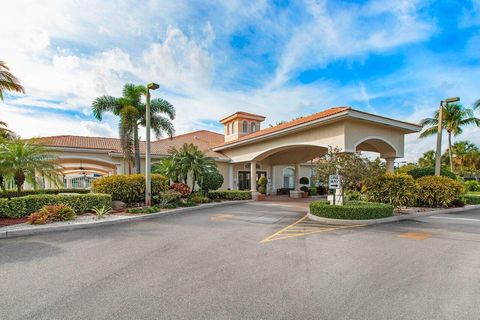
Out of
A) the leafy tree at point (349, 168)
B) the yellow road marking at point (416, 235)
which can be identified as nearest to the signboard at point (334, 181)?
the leafy tree at point (349, 168)

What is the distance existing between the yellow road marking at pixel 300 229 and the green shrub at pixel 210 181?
8714 mm

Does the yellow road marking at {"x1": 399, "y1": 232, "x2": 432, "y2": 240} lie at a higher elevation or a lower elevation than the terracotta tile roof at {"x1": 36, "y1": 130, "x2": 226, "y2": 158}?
lower

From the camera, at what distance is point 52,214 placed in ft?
31.5

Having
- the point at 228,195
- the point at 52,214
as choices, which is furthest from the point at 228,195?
the point at 52,214

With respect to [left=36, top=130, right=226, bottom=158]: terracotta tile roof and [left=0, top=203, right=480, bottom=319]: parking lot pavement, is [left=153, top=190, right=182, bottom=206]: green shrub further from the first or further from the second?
[left=36, top=130, right=226, bottom=158]: terracotta tile roof

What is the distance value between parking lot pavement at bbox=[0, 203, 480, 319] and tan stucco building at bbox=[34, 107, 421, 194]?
6370 millimetres

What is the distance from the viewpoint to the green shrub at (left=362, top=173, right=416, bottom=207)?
13.0 meters

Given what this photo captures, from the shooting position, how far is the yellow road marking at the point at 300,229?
809 cm

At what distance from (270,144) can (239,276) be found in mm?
14165

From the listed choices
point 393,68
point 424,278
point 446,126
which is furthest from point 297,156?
point 424,278

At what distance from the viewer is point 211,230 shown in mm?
8945

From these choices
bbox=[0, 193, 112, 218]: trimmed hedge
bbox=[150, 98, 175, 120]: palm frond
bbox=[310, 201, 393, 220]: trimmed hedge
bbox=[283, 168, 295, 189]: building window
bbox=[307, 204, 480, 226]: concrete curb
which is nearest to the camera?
bbox=[0, 193, 112, 218]: trimmed hedge

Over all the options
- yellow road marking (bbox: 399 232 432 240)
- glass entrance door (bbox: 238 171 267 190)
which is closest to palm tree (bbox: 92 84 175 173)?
glass entrance door (bbox: 238 171 267 190)

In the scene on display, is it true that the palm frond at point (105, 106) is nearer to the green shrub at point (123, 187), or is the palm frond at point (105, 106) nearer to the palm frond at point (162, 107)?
the palm frond at point (162, 107)
